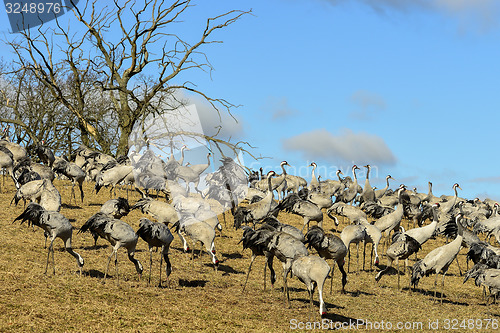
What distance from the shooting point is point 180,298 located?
12492 mm

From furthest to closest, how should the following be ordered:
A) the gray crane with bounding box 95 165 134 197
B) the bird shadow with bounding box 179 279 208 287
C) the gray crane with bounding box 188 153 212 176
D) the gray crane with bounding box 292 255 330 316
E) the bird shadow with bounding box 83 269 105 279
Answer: the gray crane with bounding box 188 153 212 176, the gray crane with bounding box 95 165 134 197, the bird shadow with bounding box 179 279 208 287, the bird shadow with bounding box 83 269 105 279, the gray crane with bounding box 292 255 330 316

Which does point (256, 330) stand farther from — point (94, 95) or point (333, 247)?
point (94, 95)

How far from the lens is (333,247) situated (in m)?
14.7

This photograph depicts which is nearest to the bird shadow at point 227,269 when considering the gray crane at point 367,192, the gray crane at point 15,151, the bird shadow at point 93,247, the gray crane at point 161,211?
the gray crane at point 161,211

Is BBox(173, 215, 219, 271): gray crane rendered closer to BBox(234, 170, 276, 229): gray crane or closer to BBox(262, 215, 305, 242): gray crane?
BBox(262, 215, 305, 242): gray crane

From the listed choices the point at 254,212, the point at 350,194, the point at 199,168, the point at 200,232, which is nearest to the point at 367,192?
the point at 350,194

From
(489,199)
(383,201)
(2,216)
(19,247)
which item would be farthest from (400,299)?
(489,199)

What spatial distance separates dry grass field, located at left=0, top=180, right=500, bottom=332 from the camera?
10.5 m

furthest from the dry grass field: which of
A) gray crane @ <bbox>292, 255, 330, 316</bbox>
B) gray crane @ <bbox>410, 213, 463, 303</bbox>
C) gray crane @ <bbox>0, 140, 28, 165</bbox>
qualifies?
gray crane @ <bbox>0, 140, 28, 165</bbox>

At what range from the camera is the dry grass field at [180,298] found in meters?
10.5

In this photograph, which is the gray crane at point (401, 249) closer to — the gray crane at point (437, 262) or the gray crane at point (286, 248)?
the gray crane at point (437, 262)

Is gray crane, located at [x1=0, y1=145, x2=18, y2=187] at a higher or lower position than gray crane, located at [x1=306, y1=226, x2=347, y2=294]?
higher

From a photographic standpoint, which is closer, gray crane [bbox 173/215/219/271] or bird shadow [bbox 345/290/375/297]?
bird shadow [bbox 345/290/375/297]

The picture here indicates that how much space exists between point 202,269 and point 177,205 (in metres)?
3.99
